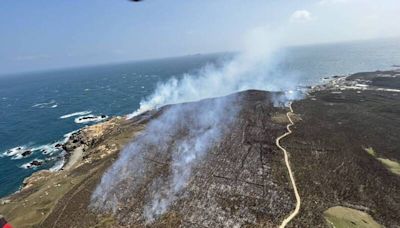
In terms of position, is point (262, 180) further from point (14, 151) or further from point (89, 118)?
point (89, 118)

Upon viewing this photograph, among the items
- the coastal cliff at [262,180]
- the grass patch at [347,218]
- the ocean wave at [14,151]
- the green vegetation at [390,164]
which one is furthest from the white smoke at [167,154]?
the ocean wave at [14,151]

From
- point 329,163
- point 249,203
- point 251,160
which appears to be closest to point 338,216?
point 249,203

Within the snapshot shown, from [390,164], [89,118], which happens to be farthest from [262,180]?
[89,118]

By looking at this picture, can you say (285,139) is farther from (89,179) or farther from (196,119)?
(89,179)

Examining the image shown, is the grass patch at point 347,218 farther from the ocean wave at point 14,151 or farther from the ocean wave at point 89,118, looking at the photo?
the ocean wave at point 89,118

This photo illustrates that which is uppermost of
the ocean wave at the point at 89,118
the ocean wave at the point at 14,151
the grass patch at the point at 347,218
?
the grass patch at the point at 347,218

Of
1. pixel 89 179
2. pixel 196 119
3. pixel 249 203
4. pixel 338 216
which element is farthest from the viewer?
pixel 196 119
